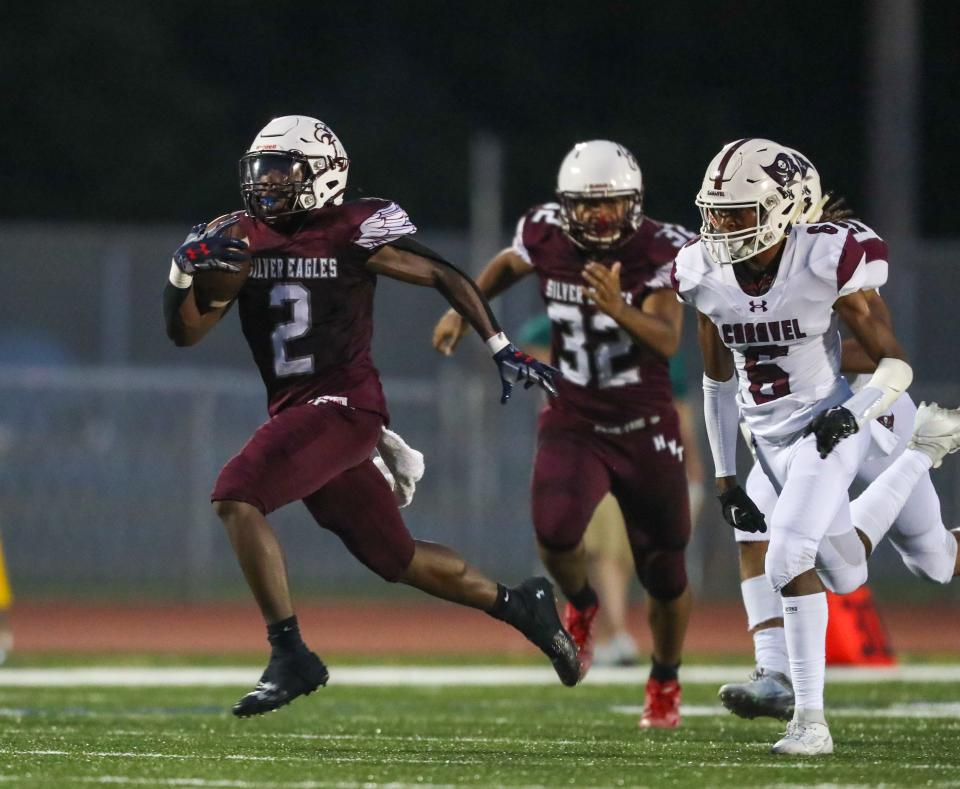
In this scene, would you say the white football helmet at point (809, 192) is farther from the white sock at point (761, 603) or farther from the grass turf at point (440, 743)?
the grass turf at point (440, 743)

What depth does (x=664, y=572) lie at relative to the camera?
725 centimetres

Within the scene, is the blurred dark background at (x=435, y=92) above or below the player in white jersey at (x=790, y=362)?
above

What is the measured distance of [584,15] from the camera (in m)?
26.8

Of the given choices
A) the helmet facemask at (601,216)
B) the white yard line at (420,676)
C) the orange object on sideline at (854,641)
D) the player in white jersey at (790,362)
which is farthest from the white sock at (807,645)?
the orange object on sideline at (854,641)

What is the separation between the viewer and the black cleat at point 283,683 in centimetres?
571

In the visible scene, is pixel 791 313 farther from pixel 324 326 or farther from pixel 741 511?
pixel 324 326

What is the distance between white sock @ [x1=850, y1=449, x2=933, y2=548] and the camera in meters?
6.45

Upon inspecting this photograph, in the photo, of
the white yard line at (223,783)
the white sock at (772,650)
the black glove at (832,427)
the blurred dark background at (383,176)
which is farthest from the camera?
the blurred dark background at (383,176)

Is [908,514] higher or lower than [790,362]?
lower

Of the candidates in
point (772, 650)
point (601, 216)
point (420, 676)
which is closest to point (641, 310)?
point (601, 216)

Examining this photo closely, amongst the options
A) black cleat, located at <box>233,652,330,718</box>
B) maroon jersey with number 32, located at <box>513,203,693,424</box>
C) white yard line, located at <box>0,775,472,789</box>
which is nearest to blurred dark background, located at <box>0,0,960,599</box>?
maroon jersey with number 32, located at <box>513,203,693,424</box>

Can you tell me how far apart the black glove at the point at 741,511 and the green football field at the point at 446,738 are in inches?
26.2

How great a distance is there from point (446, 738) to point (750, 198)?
1.94 m

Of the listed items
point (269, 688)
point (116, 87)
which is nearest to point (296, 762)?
point (269, 688)
